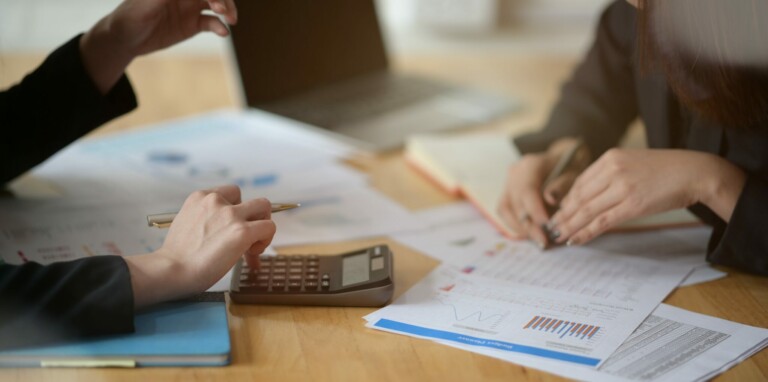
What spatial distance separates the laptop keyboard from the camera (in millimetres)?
1421

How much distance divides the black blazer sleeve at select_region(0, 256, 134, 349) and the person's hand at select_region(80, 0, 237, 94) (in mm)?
353

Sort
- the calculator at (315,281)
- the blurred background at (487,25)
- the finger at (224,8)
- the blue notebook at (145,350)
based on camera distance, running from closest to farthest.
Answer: the blue notebook at (145,350), the calculator at (315,281), the finger at (224,8), the blurred background at (487,25)

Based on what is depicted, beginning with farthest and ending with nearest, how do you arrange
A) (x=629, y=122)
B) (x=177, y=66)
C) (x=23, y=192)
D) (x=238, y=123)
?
(x=177, y=66) < (x=238, y=123) < (x=629, y=122) < (x=23, y=192)

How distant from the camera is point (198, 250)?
800 mm

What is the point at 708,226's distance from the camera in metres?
1.05

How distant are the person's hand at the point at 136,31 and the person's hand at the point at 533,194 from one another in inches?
15.4

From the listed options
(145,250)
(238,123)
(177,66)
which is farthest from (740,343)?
(177,66)

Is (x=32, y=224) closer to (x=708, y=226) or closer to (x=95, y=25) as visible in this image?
(x=95, y=25)

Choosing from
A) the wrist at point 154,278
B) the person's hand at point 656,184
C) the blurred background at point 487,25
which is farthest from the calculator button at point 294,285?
the blurred background at point 487,25

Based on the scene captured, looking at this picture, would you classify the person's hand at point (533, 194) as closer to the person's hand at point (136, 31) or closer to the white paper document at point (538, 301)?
the white paper document at point (538, 301)

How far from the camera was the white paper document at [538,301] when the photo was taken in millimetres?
795

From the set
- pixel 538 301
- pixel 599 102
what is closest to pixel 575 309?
pixel 538 301

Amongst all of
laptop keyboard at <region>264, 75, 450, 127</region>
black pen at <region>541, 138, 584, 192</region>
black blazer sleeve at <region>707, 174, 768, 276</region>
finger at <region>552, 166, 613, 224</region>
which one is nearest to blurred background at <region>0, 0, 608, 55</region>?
laptop keyboard at <region>264, 75, 450, 127</region>

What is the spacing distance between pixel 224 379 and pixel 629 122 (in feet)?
2.49
